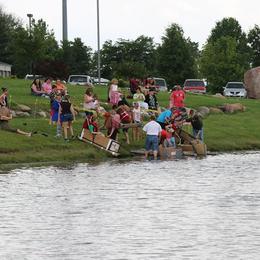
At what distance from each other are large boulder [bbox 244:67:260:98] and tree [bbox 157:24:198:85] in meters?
17.2

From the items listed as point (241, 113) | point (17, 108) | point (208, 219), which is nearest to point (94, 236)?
point (208, 219)

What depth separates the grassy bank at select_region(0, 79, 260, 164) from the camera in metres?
38.8

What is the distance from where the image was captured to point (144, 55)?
350ft

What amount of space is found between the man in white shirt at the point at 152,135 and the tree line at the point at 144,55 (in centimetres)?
3838

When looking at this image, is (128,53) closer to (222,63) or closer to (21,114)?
(222,63)

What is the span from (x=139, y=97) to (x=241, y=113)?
14257 mm

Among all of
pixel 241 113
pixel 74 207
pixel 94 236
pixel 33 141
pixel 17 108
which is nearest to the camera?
pixel 94 236

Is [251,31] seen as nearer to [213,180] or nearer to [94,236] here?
[213,180]

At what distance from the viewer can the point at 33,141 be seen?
40.1m

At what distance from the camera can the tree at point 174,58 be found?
95000mm

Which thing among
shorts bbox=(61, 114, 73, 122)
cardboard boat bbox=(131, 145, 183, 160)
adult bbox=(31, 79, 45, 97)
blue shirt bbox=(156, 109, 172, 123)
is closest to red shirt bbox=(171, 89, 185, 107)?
blue shirt bbox=(156, 109, 172, 123)

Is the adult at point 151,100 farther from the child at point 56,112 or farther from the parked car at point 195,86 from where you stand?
the parked car at point 195,86

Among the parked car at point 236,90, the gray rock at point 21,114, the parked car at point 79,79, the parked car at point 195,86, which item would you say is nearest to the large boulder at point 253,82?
the parked car at point 236,90

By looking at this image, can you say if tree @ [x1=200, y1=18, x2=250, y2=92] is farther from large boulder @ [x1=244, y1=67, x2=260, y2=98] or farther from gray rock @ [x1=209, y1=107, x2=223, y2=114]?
gray rock @ [x1=209, y1=107, x2=223, y2=114]
